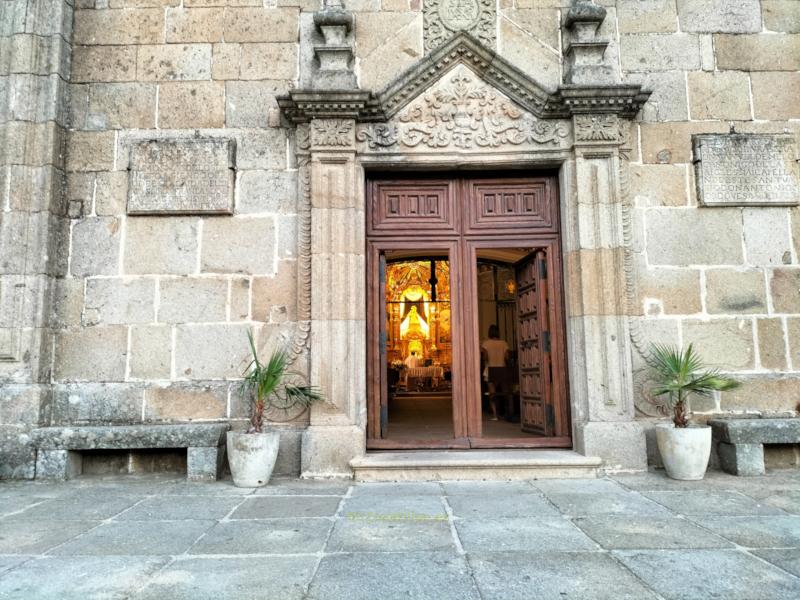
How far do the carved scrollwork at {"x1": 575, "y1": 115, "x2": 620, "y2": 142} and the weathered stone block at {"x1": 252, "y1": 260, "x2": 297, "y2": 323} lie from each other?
2.94 m

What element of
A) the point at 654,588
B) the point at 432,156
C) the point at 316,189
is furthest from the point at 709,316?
the point at 316,189

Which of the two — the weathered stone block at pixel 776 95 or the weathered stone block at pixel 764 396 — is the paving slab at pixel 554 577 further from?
the weathered stone block at pixel 776 95

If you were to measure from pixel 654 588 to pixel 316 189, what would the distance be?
391 centimetres

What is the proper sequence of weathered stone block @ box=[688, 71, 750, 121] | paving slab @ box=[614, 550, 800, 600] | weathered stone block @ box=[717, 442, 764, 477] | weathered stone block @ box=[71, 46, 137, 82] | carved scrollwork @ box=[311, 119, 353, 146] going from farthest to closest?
1. weathered stone block @ box=[71, 46, 137, 82]
2. weathered stone block @ box=[688, 71, 750, 121]
3. carved scrollwork @ box=[311, 119, 353, 146]
4. weathered stone block @ box=[717, 442, 764, 477]
5. paving slab @ box=[614, 550, 800, 600]

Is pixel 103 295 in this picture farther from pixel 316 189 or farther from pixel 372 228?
pixel 372 228

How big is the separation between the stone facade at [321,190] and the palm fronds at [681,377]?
14 cm

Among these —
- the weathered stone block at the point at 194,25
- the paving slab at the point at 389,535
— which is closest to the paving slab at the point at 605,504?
the paving slab at the point at 389,535

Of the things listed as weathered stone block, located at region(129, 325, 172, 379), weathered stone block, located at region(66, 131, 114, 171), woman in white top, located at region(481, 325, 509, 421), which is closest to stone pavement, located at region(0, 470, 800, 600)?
weathered stone block, located at region(129, 325, 172, 379)

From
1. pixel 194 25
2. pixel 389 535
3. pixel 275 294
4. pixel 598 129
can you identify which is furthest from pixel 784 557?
pixel 194 25

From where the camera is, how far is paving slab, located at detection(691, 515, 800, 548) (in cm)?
282

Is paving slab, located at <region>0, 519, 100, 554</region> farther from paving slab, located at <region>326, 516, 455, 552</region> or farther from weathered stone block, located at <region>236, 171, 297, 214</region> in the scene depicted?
weathered stone block, located at <region>236, 171, 297, 214</region>

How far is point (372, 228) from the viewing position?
527 cm

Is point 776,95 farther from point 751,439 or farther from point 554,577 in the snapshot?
point 554,577

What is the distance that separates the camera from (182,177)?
16.7ft
